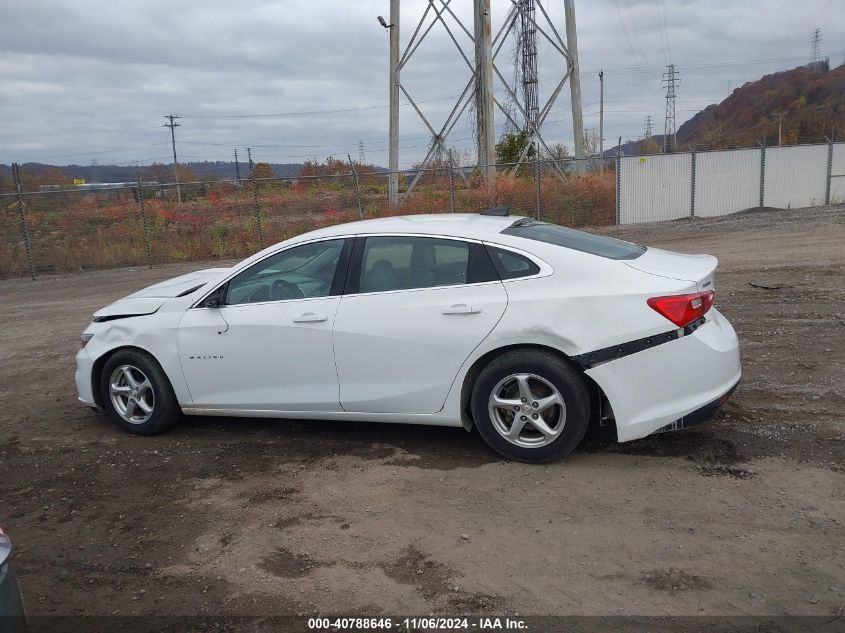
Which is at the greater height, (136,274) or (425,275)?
(425,275)

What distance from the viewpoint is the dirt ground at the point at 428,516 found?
3.51m

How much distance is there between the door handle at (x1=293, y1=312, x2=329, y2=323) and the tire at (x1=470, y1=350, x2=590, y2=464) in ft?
3.82

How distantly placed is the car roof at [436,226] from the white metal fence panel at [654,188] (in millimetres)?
18696

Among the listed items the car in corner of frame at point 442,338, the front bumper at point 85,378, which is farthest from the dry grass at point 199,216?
the car in corner of frame at point 442,338

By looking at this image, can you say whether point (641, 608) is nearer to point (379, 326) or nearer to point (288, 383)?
point (379, 326)

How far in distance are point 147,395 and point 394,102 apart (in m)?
19.1

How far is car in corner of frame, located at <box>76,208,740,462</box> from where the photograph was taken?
14.9 feet

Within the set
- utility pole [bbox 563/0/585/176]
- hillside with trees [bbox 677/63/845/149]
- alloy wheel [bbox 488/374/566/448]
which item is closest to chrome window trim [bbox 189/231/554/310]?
alloy wheel [bbox 488/374/566/448]

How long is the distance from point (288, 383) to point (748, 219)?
20.0 metres

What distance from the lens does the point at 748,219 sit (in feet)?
72.5

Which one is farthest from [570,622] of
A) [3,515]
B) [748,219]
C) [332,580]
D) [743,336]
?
[748,219]

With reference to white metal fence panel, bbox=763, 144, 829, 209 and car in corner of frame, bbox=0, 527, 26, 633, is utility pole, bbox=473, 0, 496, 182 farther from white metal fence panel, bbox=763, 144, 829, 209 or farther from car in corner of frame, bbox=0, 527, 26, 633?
car in corner of frame, bbox=0, 527, 26, 633

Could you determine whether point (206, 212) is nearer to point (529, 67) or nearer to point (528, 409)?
point (528, 409)

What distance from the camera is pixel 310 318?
5191mm
